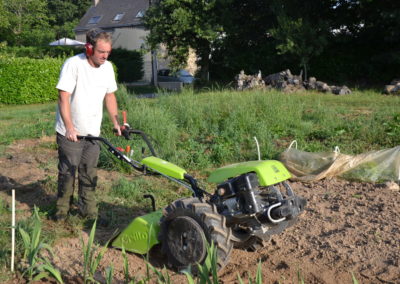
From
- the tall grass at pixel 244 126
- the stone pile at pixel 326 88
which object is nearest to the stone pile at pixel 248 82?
the stone pile at pixel 326 88

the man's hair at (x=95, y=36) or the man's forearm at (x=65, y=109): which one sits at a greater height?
the man's hair at (x=95, y=36)

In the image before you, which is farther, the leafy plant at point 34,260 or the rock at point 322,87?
the rock at point 322,87

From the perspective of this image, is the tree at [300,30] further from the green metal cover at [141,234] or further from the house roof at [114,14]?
the house roof at [114,14]

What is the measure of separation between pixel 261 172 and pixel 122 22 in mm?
37473

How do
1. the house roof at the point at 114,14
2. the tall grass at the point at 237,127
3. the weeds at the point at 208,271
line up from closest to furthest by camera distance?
the weeds at the point at 208,271 < the tall grass at the point at 237,127 < the house roof at the point at 114,14

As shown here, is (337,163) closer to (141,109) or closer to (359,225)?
(359,225)

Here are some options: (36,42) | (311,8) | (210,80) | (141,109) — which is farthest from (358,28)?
(36,42)

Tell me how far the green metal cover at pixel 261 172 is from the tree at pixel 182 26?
16708mm

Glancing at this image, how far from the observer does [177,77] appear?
81.9 feet

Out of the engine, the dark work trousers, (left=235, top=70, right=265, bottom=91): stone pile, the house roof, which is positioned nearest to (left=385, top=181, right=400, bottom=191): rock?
the engine

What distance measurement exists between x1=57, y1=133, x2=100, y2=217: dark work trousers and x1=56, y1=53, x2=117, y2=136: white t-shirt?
13cm

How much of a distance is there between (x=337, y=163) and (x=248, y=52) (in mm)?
14706

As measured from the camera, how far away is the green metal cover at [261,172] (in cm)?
337

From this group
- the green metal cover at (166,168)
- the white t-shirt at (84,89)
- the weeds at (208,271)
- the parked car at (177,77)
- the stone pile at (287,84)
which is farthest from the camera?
the parked car at (177,77)
